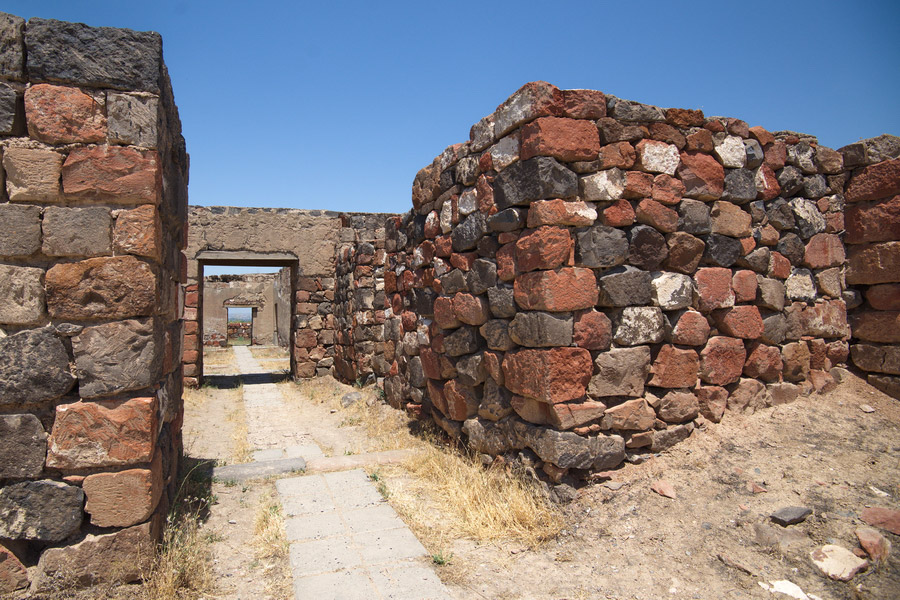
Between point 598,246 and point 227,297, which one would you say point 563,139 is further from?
point 227,297

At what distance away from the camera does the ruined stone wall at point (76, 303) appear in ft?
8.84

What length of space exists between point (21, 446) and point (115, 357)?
59cm

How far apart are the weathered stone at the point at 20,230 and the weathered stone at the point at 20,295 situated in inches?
3.4

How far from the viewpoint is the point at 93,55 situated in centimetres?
287

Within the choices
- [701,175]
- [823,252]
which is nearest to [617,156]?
[701,175]

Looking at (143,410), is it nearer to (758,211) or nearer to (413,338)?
(413,338)

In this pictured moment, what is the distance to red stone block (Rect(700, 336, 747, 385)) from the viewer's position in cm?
409

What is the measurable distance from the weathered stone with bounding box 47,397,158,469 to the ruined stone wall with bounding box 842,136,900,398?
549 centimetres

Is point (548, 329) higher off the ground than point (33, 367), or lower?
higher

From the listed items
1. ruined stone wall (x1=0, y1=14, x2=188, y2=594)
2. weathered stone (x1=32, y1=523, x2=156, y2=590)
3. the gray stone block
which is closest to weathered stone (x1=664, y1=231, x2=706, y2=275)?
ruined stone wall (x1=0, y1=14, x2=188, y2=594)

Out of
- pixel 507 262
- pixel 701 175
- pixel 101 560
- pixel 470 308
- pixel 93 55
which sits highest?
pixel 93 55

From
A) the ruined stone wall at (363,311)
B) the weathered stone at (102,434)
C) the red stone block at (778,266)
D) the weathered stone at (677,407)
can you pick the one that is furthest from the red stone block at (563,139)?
the ruined stone wall at (363,311)

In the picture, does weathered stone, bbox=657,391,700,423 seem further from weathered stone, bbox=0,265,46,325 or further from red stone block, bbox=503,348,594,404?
weathered stone, bbox=0,265,46,325

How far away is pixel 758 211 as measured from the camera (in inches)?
173
